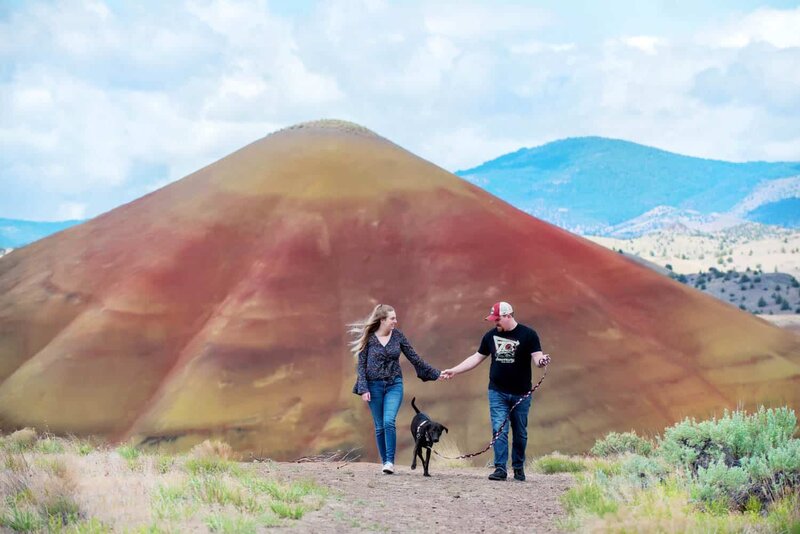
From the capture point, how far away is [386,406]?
13.2 m

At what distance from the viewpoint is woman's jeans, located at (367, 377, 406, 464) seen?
1316cm

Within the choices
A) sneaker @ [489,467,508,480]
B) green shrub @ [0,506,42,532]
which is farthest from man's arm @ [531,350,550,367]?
green shrub @ [0,506,42,532]

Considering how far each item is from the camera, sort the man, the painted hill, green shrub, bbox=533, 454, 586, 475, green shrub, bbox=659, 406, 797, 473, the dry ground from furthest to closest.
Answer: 1. the dry ground
2. the painted hill
3. green shrub, bbox=533, 454, 586, 475
4. the man
5. green shrub, bbox=659, 406, 797, 473

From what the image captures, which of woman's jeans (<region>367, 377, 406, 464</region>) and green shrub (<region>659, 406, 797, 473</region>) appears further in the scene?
woman's jeans (<region>367, 377, 406, 464</region>)

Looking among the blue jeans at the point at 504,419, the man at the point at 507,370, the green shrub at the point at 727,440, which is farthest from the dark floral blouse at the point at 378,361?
the green shrub at the point at 727,440

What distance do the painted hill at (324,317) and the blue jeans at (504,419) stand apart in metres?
5.86

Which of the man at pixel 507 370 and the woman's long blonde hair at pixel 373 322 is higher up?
the woman's long blonde hair at pixel 373 322

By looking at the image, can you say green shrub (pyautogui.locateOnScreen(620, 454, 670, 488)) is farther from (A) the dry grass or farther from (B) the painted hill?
(B) the painted hill

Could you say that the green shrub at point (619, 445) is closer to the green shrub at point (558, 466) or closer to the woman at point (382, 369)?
the green shrub at point (558, 466)

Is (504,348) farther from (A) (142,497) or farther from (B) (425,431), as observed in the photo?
(A) (142,497)

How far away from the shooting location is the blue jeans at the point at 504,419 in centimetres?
1325

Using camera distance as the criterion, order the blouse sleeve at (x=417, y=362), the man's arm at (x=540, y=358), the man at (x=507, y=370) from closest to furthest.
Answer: the man's arm at (x=540, y=358) → the man at (x=507, y=370) → the blouse sleeve at (x=417, y=362)

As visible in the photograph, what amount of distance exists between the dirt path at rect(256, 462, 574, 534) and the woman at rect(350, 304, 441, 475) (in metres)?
0.76

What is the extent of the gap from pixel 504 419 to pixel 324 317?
8.86 metres
